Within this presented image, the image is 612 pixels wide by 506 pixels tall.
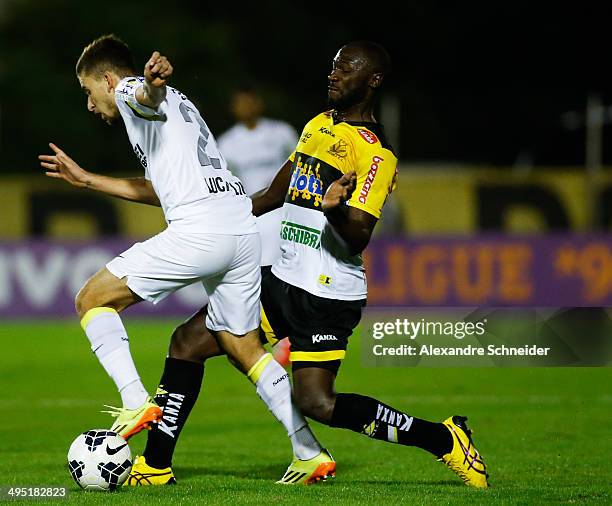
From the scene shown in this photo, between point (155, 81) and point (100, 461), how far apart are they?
5.70 feet

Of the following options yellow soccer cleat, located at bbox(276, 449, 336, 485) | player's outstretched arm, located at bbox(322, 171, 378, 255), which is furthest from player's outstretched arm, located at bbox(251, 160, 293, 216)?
yellow soccer cleat, located at bbox(276, 449, 336, 485)

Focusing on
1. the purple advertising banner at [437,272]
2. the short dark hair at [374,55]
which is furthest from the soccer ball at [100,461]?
the purple advertising banner at [437,272]

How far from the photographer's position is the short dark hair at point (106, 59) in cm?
646

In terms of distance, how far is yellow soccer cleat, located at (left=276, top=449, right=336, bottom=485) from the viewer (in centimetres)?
654

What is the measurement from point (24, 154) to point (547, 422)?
23770 mm

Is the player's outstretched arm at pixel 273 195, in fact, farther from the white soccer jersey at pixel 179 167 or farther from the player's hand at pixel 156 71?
the player's hand at pixel 156 71

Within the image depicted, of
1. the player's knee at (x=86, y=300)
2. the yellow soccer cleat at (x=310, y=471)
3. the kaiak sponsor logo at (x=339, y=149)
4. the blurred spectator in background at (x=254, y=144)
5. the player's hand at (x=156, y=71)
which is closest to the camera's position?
the player's hand at (x=156, y=71)

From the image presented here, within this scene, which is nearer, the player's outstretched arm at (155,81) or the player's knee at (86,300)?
the player's outstretched arm at (155,81)

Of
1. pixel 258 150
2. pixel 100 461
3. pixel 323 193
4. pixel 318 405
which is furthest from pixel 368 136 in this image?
pixel 258 150

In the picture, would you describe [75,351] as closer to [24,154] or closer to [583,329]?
[583,329]

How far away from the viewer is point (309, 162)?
257 inches

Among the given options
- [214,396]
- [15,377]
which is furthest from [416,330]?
[15,377]

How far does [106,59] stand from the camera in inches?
254

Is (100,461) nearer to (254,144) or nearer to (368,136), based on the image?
(368,136)
